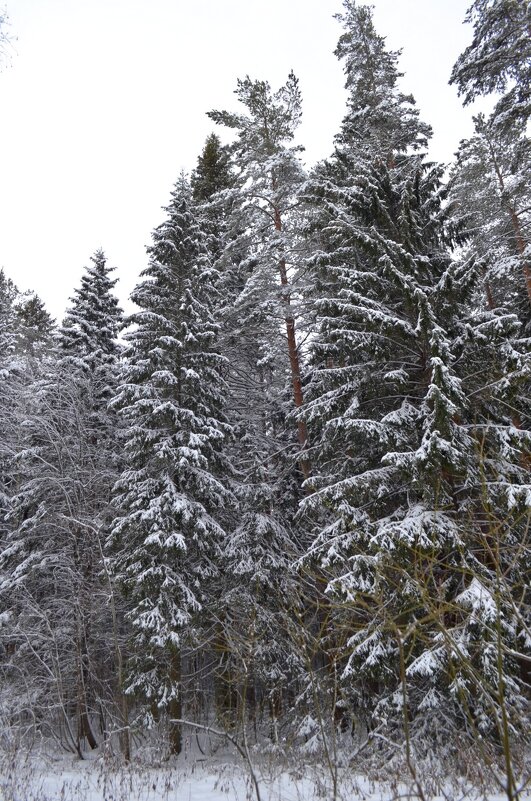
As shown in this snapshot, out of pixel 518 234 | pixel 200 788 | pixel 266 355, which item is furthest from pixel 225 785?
pixel 518 234

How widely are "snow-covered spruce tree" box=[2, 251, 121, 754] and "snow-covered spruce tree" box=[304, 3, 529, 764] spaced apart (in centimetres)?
693

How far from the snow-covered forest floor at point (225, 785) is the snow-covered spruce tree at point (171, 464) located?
8.01ft

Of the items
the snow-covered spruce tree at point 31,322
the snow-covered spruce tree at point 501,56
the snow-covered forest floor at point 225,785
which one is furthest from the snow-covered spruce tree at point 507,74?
the snow-covered spruce tree at point 31,322

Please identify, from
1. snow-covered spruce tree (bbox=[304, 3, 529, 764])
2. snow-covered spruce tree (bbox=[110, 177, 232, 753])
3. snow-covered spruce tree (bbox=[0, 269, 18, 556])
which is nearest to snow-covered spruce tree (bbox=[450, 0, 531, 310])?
snow-covered spruce tree (bbox=[304, 3, 529, 764])

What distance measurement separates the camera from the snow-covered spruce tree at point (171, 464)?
1169cm

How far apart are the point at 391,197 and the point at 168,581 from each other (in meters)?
10.9

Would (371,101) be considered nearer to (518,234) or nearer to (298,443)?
(518,234)

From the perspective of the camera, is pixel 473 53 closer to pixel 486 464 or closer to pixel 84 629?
pixel 486 464

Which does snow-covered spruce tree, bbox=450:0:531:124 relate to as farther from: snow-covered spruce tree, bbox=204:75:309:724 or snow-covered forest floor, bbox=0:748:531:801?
snow-covered forest floor, bbox=0:748:531:801

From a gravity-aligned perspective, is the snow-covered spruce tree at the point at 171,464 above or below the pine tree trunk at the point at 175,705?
above

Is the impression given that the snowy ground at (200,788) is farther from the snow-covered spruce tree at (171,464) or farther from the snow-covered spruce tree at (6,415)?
the snow-covered spruce tree at (6,415)

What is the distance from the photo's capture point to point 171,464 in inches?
518

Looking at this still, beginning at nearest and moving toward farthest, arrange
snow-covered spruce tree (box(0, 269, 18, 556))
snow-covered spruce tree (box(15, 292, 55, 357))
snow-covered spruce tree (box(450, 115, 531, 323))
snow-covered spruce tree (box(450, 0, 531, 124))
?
snow-covered spruce tree (box(450, 0, 531, 124)) < snow-covered spruce tree (box(450, 115, 531, 323)) < snow-covered spruce tree (box(0, 269, 18, 556)) < snow-covered spruce tree (box(15, 292, 55, 357))

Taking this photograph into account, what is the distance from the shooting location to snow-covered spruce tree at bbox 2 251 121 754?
1328cm
